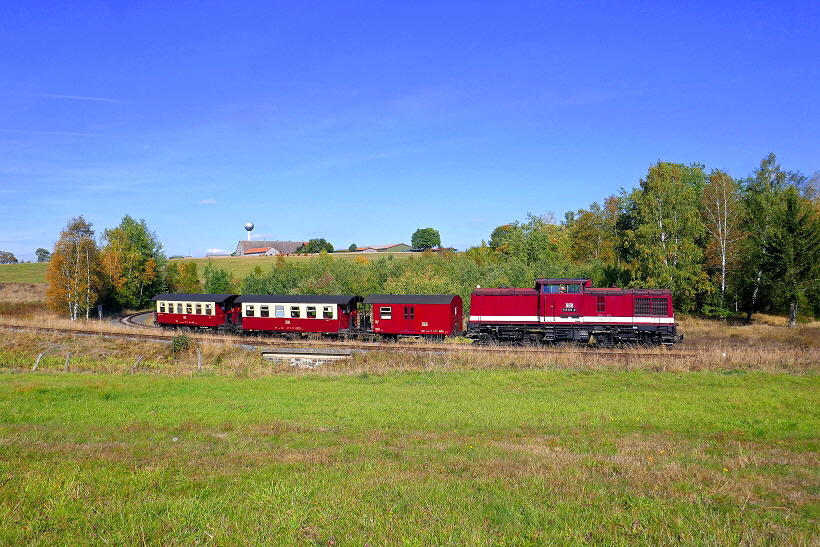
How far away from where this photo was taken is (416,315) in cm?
3750

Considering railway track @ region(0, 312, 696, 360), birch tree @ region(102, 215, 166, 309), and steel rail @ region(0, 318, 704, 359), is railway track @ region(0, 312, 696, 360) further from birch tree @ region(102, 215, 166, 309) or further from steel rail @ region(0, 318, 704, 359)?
birch tree @ region(102, 215, 166, 309)

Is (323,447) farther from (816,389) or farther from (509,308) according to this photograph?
(509,308)

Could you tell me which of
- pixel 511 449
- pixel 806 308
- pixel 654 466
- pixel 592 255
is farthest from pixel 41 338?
pixel 592 255

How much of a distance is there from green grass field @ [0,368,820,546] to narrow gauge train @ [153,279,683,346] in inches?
540

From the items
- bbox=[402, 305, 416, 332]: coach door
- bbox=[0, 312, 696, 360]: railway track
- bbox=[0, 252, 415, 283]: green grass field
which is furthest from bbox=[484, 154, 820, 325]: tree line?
bbox=[0, 252, 415, 283]: green grass field

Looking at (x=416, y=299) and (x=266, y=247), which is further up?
(x=266, y=247)

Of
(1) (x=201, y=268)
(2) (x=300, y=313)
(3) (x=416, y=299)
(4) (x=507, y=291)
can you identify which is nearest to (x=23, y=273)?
(1) (x=201, y=268)

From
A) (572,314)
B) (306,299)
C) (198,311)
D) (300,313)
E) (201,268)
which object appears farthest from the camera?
(201,268)

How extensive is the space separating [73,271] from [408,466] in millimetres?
66500

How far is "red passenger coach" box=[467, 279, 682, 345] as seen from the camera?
109 ft

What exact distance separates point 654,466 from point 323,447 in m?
6.71

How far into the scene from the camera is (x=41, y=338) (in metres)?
43.0

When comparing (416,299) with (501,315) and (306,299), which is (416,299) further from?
(306,299)

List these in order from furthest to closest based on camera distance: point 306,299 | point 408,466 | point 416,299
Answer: point 306,299, point 416,299, point 408,466
